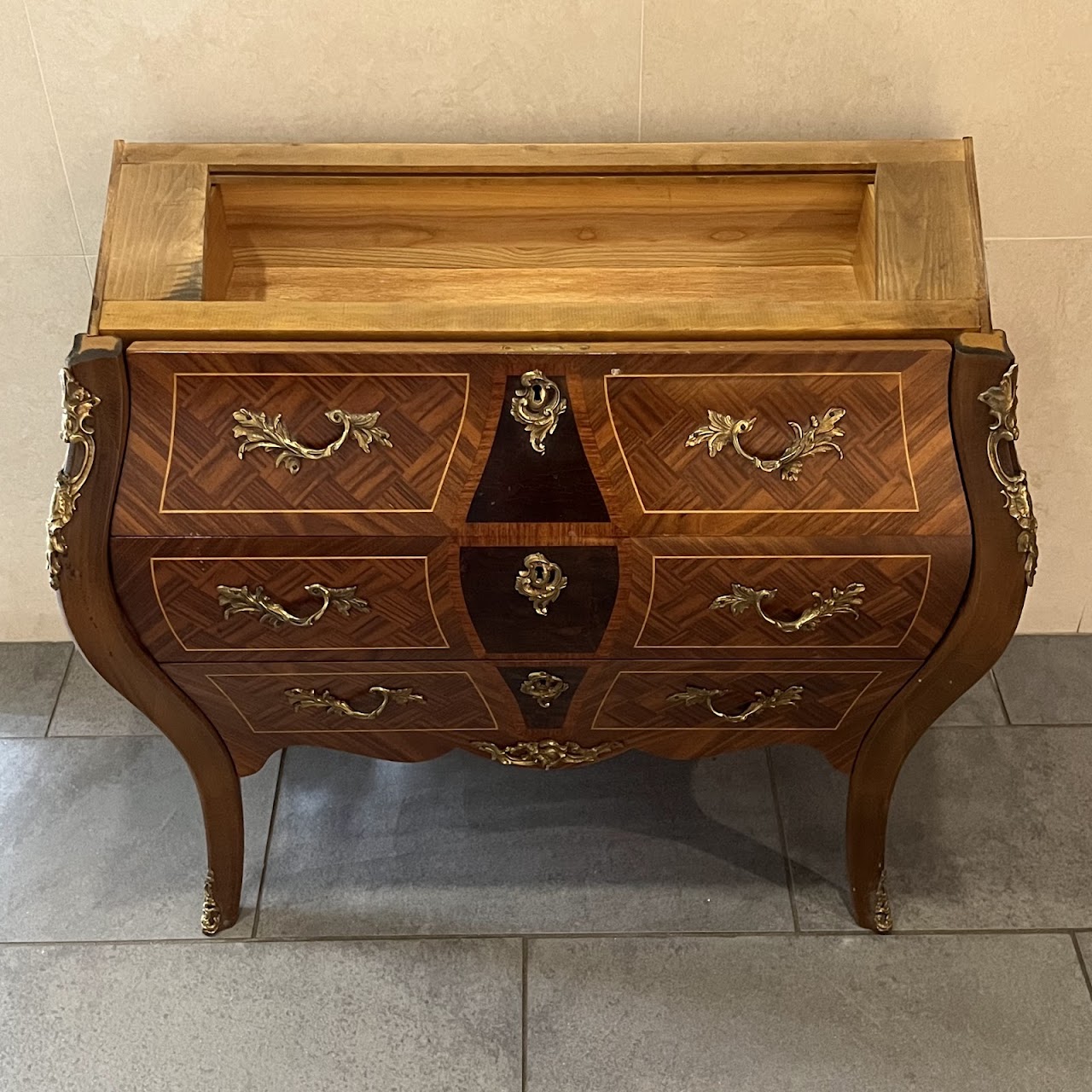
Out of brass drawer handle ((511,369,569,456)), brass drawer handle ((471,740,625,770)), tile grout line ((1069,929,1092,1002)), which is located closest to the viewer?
brass drawer handle ((511,369,569,456))

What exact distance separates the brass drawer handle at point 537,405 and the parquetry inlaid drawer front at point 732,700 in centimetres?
29

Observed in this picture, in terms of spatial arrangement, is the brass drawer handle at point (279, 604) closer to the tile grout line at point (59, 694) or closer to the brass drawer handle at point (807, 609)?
the brass drawer handle at point (807, 609)

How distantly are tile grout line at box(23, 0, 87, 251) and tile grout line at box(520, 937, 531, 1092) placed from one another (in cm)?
107

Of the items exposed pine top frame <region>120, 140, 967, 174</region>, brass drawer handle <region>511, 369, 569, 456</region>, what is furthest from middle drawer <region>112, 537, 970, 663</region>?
exposed pine top frame <region>120, 140, 967, 174</region>

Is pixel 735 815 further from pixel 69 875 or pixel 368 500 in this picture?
pixel 69 875

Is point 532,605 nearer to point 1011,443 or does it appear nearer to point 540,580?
point 540,580

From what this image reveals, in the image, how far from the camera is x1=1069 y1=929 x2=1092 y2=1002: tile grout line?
1432mm

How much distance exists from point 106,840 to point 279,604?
69cm

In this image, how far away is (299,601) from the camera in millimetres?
1127

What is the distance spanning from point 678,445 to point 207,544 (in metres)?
0.46

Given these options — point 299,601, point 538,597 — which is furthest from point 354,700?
point 538,597

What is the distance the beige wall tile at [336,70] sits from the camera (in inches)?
48.8

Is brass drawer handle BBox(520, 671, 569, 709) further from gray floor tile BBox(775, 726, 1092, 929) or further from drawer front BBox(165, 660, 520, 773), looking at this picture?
gray floor tile BBox(775, 726, 1092, 929)

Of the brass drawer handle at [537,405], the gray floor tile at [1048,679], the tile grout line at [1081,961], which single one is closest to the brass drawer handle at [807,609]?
the brass drawer handle at [537,405]
